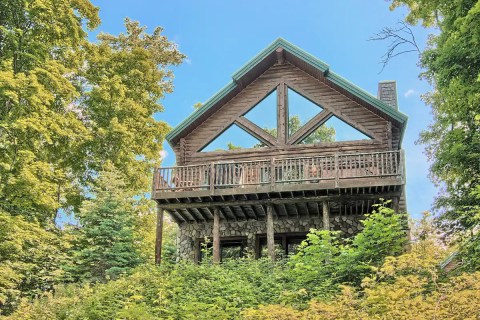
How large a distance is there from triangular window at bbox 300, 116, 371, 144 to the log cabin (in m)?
0.03

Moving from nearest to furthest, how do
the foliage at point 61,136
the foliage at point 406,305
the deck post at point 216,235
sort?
the foliage at point 406,305 < the foliage at point 61,136 < the deck post at point 216,235

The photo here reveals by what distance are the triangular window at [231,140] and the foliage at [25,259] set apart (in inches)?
233

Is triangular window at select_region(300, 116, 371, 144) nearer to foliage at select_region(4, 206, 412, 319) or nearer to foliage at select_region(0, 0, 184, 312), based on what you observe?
foliage at select_region(4, 206, 412, 319)

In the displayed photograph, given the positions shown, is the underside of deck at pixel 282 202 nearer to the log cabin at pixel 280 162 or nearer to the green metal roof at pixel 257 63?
the log cabin at pixel 280 162

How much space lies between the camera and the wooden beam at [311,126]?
1716cm

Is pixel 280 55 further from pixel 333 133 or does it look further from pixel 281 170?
pixel 281 170

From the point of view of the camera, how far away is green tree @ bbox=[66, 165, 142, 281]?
15672mm

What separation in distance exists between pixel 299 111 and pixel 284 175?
2669 mm

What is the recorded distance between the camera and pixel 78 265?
53.7 feet

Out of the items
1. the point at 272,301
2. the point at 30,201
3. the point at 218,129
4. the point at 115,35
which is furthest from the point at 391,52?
the point at 115,35

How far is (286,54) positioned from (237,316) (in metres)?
11.1

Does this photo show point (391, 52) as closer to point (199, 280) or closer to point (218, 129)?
point (218, 129)

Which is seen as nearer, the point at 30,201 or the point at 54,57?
the point at 30,201

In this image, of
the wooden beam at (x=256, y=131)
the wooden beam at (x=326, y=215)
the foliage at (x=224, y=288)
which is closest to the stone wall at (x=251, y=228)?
the wooden beam at (x=326, y=215)
